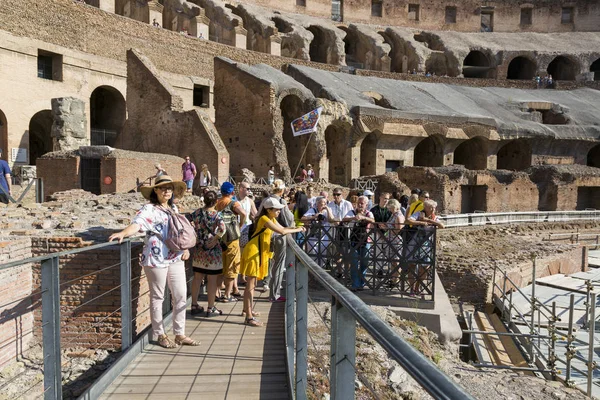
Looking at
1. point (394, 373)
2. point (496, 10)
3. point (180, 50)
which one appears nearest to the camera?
point (394, 373)

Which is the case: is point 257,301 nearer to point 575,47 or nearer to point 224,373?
point 224,373

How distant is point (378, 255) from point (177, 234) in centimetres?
393

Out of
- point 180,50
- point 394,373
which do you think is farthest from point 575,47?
point 394,373

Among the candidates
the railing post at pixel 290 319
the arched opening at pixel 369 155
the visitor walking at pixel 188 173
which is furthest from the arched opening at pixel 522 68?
the railing post at pixel 290 319

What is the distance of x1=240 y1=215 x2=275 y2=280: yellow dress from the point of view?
532cm

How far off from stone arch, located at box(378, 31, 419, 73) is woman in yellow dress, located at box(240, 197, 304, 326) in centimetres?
3890

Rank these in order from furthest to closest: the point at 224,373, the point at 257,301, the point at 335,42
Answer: the point at 335,42 → the point at 257,301 → the point at 224,373

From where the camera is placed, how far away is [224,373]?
3.98 meters

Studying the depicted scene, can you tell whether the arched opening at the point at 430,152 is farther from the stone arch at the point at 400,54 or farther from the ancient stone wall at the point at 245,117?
the stone arch at the point at 400,54

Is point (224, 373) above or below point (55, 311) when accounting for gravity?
below

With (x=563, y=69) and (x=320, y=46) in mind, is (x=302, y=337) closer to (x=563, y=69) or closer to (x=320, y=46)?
(x=320, y=46)

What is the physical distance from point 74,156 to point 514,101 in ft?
101

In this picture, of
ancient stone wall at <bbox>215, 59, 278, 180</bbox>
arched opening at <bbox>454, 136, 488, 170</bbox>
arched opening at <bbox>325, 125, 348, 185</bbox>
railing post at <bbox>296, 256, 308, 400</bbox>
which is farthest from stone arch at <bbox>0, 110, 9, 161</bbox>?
arched opening at <bbox>454, 136, 488, 170</bbox>

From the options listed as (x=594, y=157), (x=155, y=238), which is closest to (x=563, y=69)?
(x=594, y=157)
